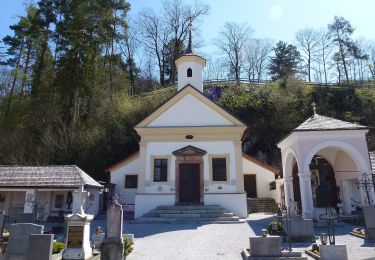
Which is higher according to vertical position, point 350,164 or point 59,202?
point 350,164

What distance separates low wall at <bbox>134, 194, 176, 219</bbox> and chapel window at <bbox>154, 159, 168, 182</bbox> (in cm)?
109

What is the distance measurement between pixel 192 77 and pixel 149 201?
9891mm

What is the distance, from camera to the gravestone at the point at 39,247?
8531mm

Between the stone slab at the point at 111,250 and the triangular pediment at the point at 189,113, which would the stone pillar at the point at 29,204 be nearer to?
the triangular pediment at the point at 189,113

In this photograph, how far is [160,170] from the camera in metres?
20.9

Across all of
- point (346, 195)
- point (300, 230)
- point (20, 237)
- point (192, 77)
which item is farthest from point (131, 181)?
point (300, 230)

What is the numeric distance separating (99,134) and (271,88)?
1995 cm

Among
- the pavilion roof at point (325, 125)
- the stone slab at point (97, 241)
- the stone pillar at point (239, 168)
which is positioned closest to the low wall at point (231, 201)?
the stone pillar at point (239, 168)

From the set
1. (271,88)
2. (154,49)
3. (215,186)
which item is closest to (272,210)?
(215,186)

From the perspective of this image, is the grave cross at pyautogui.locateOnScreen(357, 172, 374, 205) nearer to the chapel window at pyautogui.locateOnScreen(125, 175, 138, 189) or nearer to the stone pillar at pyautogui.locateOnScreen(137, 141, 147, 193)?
the stone pillar at pyautogui.locateOnScreen(137, 141, 147, 193)

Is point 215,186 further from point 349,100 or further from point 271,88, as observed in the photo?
point 349,100

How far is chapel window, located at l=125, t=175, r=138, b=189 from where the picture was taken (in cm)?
2434

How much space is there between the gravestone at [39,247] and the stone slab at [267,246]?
545 centimetres

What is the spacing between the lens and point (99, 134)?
94.5 feet
